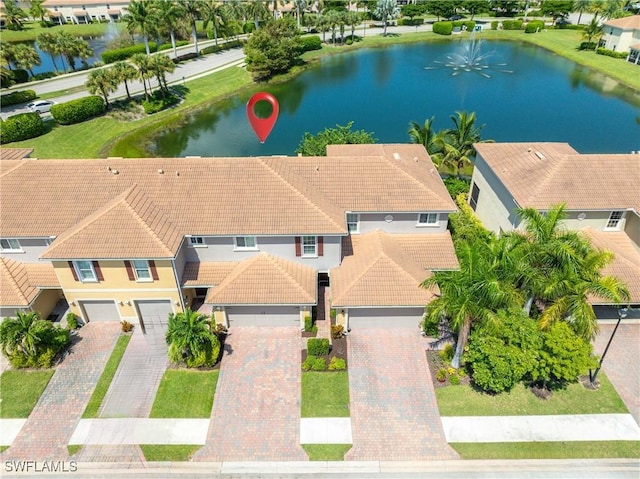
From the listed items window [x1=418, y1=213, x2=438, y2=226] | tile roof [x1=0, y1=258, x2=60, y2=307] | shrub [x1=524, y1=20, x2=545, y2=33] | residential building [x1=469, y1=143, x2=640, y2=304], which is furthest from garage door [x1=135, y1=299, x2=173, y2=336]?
shrub [x1=524, y1=20, x2=545, y2=33]

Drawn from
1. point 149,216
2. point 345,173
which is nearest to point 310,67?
point 345,173

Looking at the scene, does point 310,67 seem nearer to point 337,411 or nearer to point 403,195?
point 403,195

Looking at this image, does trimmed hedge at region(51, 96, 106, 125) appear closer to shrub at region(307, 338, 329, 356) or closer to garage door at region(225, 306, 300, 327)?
garage door at region(225, 306, 300, 327)

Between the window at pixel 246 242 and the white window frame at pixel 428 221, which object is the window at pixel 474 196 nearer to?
the white window frame at pixel 428 221

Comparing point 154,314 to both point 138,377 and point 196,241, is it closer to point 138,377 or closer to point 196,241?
point 138,377

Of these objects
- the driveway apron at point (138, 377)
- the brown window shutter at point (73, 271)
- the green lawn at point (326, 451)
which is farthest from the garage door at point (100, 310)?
the green lawn at point (326, 451)

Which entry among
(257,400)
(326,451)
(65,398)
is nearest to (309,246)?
(257,400)
